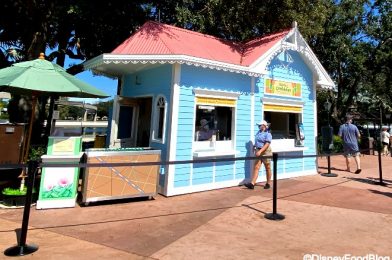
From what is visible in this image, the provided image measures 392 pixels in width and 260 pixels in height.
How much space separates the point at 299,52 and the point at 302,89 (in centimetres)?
121

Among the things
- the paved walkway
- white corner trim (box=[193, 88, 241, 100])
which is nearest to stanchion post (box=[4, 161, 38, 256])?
the paved walkway

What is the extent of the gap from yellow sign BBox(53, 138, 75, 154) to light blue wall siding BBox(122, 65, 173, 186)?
6.81 ft

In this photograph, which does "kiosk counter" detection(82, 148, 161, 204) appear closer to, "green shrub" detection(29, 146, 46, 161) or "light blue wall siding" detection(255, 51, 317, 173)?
"green shrub" detection(29, 146, 46, 161)

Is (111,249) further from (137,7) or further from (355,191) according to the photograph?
(137,7)

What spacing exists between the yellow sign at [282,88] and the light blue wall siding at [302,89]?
0.13 m

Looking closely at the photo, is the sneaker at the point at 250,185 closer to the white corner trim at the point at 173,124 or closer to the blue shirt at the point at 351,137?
the white corner trim at the point at 173,124

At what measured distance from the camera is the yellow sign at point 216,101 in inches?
297

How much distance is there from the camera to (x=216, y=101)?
7.82 m

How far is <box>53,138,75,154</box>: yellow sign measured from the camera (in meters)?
5.84

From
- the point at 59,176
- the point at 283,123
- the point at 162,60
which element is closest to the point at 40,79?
the point at 59,176

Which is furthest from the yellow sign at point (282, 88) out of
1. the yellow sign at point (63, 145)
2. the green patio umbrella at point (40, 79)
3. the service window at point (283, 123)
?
the yellow sign at point (63, 145)

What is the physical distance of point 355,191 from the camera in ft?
25.4

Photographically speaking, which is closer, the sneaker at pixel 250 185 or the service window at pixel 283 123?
the sneaker at pixel 250 185

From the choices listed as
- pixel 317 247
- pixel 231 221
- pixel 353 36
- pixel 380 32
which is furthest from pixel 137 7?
pixel 380 32
